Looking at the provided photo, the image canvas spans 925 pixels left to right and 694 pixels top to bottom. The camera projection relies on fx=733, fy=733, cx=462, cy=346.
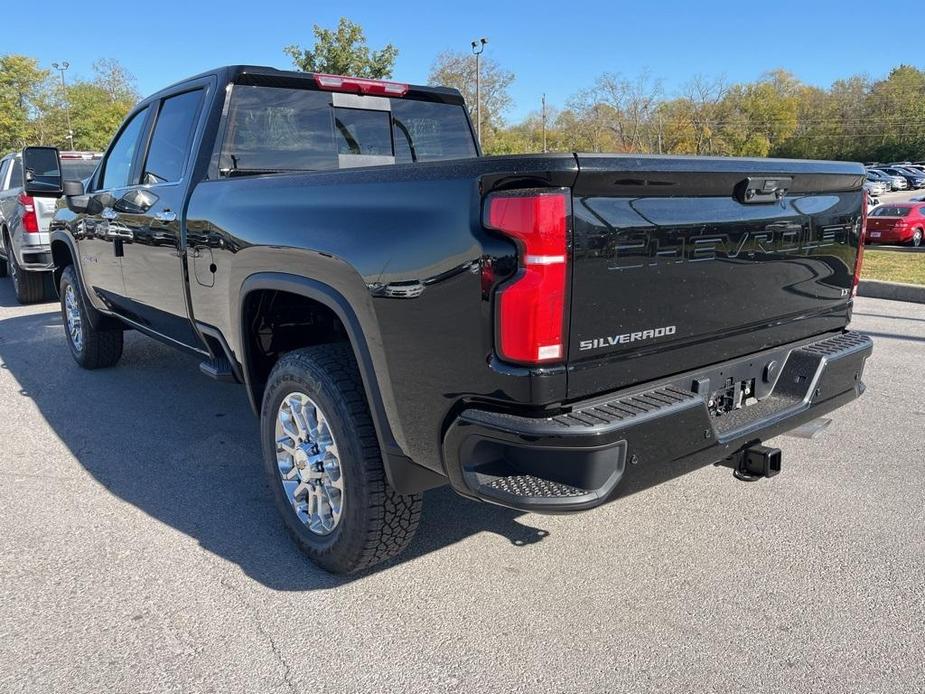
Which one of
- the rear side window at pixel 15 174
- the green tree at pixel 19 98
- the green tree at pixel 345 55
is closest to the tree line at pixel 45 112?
the green tree at pixel 19 98

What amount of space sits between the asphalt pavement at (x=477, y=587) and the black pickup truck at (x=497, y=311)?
0.97 ft

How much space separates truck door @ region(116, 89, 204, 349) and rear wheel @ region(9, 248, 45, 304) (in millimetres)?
5892

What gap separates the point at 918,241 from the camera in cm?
1903

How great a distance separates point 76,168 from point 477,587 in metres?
9.72

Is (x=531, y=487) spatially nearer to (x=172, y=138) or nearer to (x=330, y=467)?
(x=330, y=467)

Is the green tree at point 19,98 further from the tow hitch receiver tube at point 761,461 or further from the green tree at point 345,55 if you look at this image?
the tow hitch receiver tube at point 761,461

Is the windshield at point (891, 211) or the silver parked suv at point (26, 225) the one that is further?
the windshield at point (891, 211)

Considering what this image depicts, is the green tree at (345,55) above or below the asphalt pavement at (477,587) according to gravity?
above

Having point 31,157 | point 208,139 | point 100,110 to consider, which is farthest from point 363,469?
point 100,110

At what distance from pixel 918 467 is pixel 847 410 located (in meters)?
1.00

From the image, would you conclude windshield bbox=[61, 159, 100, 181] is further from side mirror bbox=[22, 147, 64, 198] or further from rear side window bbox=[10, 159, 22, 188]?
side mirror bbox=[22, 147, 64, 198]

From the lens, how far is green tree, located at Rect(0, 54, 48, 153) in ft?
164

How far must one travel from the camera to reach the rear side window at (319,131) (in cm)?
391

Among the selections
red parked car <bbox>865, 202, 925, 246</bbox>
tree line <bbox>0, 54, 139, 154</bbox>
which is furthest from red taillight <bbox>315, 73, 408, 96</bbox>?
tree line <bbox>0, 54, 139, 154</bbox>
